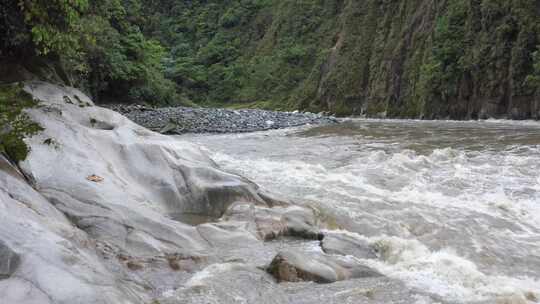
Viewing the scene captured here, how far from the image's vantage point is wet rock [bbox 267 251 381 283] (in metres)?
5.63

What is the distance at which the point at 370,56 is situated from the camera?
51.3 meters

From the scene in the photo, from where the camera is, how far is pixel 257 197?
27.7 feet

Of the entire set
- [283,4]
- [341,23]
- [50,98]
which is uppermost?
[283,4]

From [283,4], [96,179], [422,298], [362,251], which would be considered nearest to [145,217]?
[96,179]

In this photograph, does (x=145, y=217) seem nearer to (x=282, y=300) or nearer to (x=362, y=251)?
(x=282, y=300)

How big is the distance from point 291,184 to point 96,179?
15.2ft

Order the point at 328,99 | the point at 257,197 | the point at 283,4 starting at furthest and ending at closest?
the point at 283,4 < the point at 328,99 < the point at 257,197

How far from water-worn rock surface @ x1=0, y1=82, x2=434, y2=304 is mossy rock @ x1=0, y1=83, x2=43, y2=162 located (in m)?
0.20

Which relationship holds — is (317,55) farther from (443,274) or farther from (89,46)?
(443,274)

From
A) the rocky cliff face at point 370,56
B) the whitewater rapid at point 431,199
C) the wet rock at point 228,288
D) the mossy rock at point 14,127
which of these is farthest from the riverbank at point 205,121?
the wet rock at point 228,288

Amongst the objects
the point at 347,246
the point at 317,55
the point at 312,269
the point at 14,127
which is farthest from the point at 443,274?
the point at 317,55

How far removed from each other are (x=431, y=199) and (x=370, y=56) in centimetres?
4343

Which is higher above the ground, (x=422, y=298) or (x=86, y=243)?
(x=86, y=243)

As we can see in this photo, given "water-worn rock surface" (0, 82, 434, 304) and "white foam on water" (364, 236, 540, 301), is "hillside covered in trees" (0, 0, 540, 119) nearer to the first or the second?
"water-worn rock surface" (0, 82, 434, 304)
